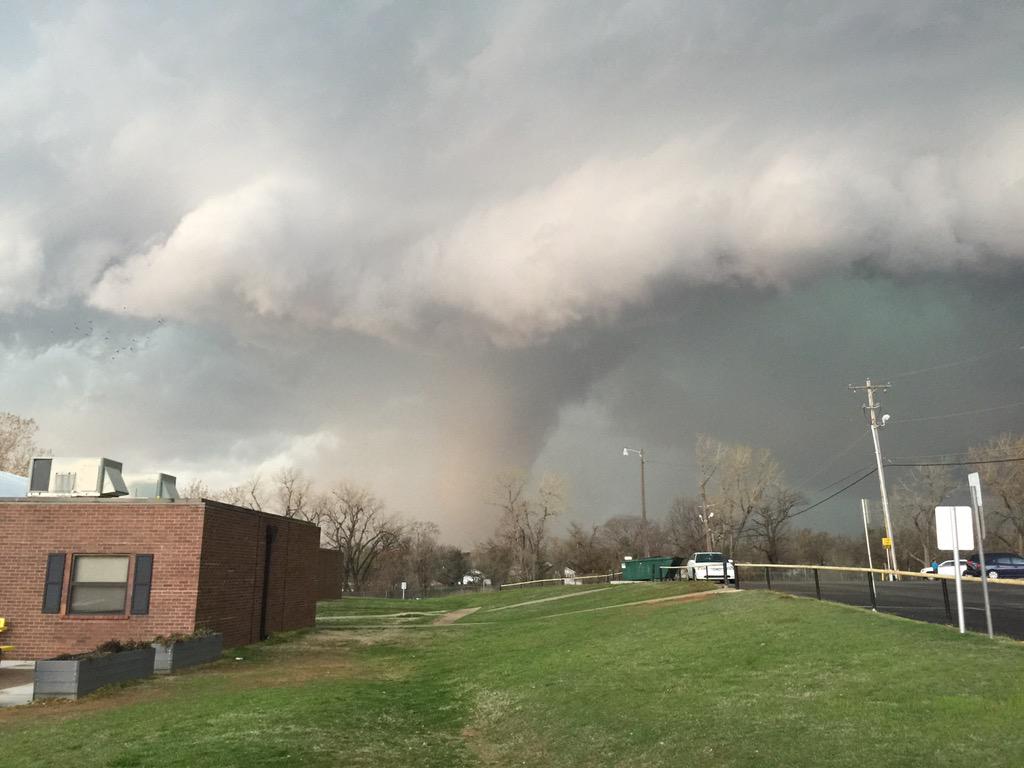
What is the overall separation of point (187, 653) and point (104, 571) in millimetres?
3972

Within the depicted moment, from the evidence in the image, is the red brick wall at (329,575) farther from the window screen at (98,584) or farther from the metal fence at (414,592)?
the window screen at (98,584)

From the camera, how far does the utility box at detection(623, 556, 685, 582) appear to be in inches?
1790

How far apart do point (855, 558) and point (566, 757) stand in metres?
102

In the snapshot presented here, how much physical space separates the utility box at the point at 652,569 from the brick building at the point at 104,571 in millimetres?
28797

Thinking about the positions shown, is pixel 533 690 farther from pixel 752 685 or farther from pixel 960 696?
pixel 960 696

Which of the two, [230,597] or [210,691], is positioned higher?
[230,597]

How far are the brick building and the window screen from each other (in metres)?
0.03

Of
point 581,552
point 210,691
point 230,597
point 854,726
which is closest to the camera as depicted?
point 854,726

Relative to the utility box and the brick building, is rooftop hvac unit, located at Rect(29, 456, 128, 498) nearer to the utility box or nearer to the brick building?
the brick building

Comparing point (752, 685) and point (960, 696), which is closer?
point (960, 696)

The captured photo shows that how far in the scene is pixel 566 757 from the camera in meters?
9.77

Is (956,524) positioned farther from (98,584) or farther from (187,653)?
(98,584)

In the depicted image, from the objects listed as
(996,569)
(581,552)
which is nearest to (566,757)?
(996,569)

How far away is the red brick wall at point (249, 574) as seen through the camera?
21.2 metres
